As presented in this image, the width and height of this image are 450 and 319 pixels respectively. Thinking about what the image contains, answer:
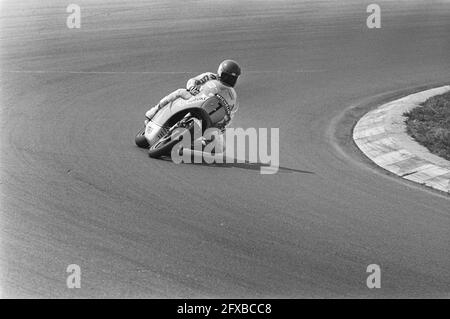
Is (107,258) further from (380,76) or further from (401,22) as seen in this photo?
(401,22)

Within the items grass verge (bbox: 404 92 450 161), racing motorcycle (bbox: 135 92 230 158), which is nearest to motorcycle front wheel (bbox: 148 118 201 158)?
racing motorcycle (bbox: 135 92 230 158)

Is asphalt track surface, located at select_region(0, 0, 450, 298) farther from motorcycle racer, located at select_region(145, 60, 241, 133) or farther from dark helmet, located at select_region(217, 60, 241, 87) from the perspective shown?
dark helmet, located at select_region(217, 60, 241, 87)

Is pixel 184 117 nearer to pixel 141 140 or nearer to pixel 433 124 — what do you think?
pixel 141 140

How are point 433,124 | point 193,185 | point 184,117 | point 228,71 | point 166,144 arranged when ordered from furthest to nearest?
point 433,124
point 228,71
point 184,117
point 166,144
point 193,185

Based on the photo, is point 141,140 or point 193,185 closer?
point 193,185

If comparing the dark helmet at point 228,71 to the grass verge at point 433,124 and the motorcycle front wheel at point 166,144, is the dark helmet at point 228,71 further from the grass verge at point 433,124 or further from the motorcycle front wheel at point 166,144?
the grass verge at point 433,124

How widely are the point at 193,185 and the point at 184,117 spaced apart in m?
1.61

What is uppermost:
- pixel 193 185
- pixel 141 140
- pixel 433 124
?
pixel 433 124

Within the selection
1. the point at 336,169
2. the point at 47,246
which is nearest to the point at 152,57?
the point at 336,169

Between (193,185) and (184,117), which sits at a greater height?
(184,117)

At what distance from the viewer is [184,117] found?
10.5 m

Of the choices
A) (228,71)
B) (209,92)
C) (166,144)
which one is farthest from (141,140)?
(228,71)

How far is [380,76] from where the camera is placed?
52.7 feet
